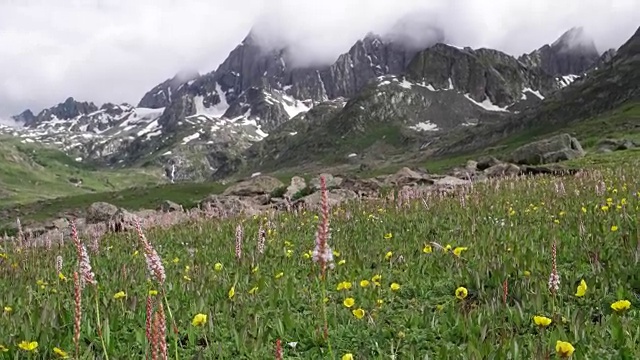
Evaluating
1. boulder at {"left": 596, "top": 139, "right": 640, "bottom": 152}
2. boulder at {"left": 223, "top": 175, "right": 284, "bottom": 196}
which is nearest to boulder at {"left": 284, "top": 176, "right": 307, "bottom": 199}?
boulder at {"left": 223, "top": 175, "right": 284, "bottom": 196}

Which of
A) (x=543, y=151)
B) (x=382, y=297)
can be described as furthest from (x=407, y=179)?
(x=543, y=151)

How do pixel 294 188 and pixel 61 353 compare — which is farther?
pixel 294 188

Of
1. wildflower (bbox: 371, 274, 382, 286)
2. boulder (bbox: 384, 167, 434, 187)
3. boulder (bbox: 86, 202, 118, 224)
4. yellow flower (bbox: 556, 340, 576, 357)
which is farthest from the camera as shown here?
boulder (bbox: 86, 202, 118, 224)

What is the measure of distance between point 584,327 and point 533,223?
19.0ft

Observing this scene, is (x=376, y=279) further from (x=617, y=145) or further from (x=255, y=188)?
(x=617, y=145)

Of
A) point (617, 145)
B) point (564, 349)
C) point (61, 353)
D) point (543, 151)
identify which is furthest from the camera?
point (543, 151)

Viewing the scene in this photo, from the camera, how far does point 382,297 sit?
21.2 ft

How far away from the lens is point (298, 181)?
3875 centimetres

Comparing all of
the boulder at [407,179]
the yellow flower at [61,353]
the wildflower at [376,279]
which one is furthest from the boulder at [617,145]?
the yellow flower at [61,353]

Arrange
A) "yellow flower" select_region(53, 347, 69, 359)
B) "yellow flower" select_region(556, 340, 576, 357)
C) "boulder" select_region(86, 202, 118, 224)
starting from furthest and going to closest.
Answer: "boulder" select_region(86, 202, 118, 224), "yellow flower" select_region(53, 347, 69, 359), "yellow flower" select_region(556, 340, 576, 357)

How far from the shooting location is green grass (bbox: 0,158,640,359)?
16.1 ft

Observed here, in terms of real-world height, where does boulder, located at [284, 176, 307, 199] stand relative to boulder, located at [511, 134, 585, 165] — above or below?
below

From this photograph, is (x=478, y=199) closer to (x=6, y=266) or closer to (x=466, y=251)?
(x=466, y=251)

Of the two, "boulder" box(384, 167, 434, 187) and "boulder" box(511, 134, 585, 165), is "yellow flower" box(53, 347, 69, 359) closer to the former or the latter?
"boulder" box(384, 167, 434, 187)
